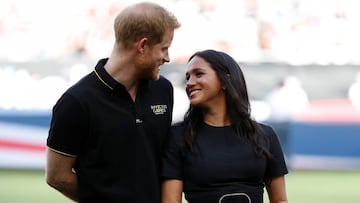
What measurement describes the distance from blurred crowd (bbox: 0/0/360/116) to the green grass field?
1.39m

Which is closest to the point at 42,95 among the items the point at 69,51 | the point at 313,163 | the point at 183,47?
the point at 69,51

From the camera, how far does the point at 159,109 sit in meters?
3.66

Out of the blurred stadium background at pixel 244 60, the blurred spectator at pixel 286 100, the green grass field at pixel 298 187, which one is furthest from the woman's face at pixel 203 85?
the blurred spectator at pixel 286 100

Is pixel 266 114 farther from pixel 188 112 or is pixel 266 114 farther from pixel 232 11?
pixel 188 112

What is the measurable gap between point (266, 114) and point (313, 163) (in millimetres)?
815

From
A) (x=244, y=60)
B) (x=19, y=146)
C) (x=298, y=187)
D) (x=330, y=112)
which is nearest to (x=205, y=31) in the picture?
(x=244, y=60)

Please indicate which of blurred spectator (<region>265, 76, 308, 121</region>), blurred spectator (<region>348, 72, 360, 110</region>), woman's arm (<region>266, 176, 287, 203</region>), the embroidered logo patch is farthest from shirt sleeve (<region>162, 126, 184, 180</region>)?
blurred spectator (<region>348, 72, 360, 110</region>)

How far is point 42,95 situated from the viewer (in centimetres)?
1138

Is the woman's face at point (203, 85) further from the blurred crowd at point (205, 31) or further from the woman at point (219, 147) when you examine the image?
the blurred crowd at point (205, 31)

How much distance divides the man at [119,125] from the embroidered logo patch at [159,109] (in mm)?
20

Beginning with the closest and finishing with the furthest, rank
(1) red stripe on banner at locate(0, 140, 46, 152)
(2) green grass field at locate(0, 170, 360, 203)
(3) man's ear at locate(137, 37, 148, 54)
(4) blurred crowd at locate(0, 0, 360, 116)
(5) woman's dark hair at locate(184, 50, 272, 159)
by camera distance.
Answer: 1. (3) man's ear at locate(137, 37, 148, 54)
2. (5) woman's dark hair at locate(184, 50, 272, 159)
3. (2) green grass field at locate(0, 170, 360, 203)
4. (1) red stripe on banner at locate(0, 140, 46, 152)
5. (4) blurred crowd at locate(0, 0, 360, 116)

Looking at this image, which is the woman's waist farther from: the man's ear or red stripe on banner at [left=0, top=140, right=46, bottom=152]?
red stripe on banner at [left=0, top=140, right=46, bottom=152]

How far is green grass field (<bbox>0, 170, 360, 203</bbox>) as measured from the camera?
28.8 feet

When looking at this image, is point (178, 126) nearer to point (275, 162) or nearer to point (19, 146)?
point (275, 162)
